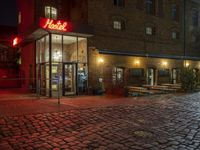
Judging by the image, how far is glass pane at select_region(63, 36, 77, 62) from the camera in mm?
15955

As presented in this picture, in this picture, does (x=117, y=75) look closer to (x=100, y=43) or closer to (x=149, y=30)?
(x=100, y=43)

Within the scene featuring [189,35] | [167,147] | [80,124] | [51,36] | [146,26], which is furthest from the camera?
[189,35]

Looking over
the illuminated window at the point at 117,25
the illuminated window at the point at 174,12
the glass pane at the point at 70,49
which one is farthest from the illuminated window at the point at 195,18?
the glass pane at the point at 70,49

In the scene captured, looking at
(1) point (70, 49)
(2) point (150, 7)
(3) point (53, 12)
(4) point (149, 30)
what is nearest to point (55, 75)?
(1) point (70, 49)

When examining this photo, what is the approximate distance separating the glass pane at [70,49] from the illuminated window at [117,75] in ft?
12.8

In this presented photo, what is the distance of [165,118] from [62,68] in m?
9.03

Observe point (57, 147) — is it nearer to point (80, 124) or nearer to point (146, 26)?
point (80, 124)

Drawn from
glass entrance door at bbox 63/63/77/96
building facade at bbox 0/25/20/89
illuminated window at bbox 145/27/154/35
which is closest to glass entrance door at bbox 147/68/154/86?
illuminated window at bbox 145/27/154/35

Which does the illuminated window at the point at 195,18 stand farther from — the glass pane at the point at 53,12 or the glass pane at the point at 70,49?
the glass pane at the point at 53,12

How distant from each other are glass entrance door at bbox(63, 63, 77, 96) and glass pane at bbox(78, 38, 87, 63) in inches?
34.2

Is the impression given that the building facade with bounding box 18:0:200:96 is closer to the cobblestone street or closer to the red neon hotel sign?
the red neon hotel sign

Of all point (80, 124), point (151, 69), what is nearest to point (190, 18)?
point (151, 69)

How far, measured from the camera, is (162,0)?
22.3m

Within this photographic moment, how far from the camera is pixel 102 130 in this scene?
21.6 feet
